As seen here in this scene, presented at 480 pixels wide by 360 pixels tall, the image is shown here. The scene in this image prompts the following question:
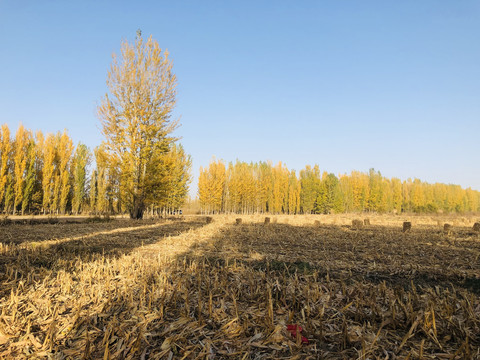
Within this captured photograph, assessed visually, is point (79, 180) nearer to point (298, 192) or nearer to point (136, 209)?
point (136, 209)

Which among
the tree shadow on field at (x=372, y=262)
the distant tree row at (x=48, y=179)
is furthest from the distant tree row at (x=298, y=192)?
the tree shadow on field at (x=372, y=262)

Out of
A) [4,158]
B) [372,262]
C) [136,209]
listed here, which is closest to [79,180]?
[4,158]

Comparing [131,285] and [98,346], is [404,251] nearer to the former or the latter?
[131,285]

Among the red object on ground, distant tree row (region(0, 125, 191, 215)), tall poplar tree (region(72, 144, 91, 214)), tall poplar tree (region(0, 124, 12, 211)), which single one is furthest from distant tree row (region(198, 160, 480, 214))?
the red object on ground

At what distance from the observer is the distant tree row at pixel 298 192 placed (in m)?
48.1

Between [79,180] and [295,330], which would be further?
[79,180]

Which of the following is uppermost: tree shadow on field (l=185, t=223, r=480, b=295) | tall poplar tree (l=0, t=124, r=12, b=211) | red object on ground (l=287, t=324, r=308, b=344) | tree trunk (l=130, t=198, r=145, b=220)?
tall poplar tree (l=0, t=124, r=12, b=211)

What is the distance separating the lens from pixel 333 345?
2.30 metres

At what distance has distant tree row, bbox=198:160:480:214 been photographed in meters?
48.1

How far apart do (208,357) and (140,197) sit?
1575cm

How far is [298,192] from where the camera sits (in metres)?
60.5

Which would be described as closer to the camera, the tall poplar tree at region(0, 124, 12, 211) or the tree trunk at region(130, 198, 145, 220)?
the tree trunk at region(130, 198, 145, 220)

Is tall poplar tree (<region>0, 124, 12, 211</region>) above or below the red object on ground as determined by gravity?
above

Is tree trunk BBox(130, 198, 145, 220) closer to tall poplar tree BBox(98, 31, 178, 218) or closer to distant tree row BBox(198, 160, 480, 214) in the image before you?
tall poplar tree BBox(98, 31, 178, 218)
